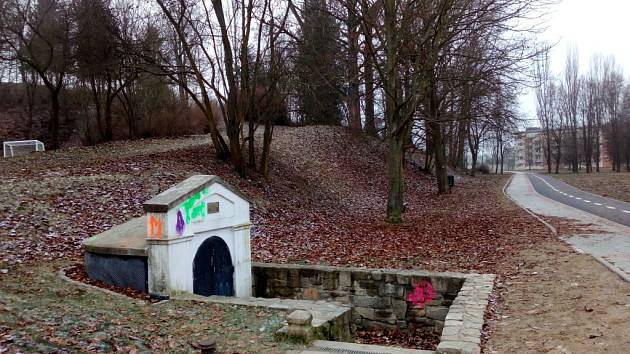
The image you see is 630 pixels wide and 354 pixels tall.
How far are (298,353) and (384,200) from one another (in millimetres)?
18893

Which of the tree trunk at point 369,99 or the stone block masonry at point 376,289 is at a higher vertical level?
the tree trunk at point 369,99

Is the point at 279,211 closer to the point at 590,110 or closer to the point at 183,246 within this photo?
the point at 183,246

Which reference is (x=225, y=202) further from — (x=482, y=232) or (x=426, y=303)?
(x=482, y=232)

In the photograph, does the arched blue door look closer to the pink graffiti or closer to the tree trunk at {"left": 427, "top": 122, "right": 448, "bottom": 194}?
the pink graffiti

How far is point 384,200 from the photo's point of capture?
23.9m

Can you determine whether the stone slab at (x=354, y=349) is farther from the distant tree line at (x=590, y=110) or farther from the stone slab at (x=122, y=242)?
the distant tree line at (x=590, y=110)

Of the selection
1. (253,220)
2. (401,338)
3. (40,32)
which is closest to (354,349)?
(401,338)

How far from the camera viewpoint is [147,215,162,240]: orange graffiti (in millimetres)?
7406

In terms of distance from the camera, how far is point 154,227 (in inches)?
293

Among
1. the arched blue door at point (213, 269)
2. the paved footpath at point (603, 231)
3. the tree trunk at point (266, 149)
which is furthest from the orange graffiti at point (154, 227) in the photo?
the tree trunk at point (266, 149)

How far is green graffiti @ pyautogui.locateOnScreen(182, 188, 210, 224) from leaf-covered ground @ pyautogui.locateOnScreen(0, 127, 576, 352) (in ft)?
5.45

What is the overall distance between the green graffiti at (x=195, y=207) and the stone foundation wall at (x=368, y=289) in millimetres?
2327

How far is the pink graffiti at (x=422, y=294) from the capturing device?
8.51 m

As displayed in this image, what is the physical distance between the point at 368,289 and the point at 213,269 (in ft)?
9.28
